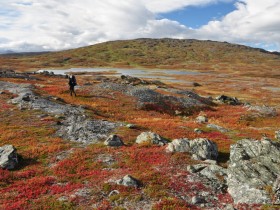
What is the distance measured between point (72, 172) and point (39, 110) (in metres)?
25.0

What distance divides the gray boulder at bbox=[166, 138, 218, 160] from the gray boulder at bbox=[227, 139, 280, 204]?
2205 millimetres

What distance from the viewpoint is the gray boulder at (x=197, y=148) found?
1103 inches

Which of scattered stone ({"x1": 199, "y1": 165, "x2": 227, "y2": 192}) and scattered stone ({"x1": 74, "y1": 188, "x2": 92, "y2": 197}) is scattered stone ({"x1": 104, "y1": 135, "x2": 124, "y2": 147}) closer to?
scattered stone ({"x1": 74, "y1": 188, "x2": 92, "y2": 197})

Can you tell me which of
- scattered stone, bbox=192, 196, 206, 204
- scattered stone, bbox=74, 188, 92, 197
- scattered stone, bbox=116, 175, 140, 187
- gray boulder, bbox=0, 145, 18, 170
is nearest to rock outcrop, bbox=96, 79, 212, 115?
gray boulder, bbox=0, 145, 18, 170

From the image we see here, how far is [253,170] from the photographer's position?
2323 cm

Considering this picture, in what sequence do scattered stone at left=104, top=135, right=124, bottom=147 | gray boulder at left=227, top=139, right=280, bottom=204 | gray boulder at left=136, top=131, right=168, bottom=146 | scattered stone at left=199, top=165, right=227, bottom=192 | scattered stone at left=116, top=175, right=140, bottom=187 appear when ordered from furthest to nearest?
gray boulder at left=136, top=131, right=168, bottom=146
scattered stone at left=104, top=135, right=124, bottom=147
scattered stone at left=199, top=165, right=227, bottom=192
scattered stone at left=116, top=175, right=140, bottom=187
gray boulder at left=227, top=139, right=280, bottom=204

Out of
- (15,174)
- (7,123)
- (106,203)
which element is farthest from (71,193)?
(7,123)

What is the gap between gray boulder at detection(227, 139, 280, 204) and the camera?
20.9 m

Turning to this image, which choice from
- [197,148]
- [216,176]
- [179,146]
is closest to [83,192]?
[216,176]

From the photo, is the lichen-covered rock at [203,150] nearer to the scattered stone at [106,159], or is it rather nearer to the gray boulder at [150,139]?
the gray boulder at [150,139]

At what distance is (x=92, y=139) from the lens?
3331cm

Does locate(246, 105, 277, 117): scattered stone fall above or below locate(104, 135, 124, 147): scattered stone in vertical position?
below

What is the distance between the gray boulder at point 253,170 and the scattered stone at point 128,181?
7086mm

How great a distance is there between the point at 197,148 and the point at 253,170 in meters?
6.69
